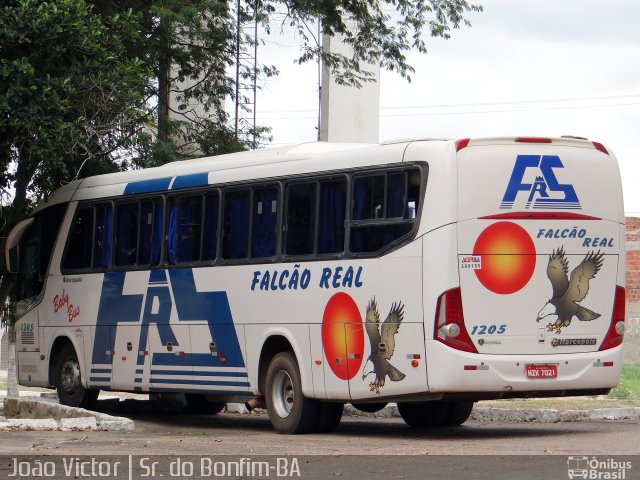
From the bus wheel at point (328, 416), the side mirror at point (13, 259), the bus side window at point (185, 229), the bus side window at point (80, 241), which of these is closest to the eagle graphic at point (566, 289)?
the bus wheel at point (328, 416)

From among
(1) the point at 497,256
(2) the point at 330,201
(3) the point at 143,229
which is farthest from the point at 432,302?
(3) the point at 143,229

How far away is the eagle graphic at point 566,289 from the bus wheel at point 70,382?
798 centimetres

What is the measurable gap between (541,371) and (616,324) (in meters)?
1.21

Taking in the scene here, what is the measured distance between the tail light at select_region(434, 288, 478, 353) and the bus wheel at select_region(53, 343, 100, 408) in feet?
24.4

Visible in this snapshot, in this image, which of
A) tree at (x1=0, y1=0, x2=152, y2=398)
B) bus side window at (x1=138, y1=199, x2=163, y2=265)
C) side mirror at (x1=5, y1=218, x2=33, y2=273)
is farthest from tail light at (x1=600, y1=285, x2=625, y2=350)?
side mirror at (x1=5, y1=218, x2=33, y2=273)

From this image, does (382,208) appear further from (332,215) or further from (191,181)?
(191,181)

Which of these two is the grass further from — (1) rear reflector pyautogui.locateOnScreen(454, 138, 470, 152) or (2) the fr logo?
(1) rear reflector pyautogui.locateOnScreen(454, 138, 470, 152)

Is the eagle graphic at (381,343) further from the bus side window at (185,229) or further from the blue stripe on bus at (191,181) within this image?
the blue stripe on bus at (191,181)

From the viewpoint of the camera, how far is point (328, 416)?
619 inches

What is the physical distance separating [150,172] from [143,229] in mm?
783

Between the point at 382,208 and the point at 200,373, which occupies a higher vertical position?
the point at 382,208

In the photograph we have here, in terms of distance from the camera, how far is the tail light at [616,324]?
14.8 metres

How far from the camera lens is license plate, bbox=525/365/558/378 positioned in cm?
1422

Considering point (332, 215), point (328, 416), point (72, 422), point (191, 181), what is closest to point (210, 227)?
point (191, 181)
